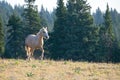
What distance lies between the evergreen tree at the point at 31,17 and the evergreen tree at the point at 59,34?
3188mm

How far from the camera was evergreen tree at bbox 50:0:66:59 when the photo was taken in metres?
59.3

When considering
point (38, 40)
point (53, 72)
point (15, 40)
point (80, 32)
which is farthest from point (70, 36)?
point (53, 72)

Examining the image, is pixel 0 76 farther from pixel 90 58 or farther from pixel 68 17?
pixel 68 17

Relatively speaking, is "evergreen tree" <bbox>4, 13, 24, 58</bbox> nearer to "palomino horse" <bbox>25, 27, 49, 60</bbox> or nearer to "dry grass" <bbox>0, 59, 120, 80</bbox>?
"palomino horse" <bbox>25, 27, 49, 60</bbox>

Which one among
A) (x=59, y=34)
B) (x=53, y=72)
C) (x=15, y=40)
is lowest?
(x=53, y=72)

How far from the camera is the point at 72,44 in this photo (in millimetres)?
60156

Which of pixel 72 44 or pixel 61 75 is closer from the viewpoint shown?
A: pixel 61 75

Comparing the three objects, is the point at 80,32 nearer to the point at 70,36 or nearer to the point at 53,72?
the point at 70,36

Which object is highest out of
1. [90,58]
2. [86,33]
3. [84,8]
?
[84,8]

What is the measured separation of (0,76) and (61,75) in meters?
2.96

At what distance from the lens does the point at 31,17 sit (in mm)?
62719

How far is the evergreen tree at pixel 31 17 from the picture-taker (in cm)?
6166

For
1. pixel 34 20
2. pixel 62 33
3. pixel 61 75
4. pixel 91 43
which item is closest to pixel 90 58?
pixel 91 43

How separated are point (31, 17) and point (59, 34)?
579 centimetres
